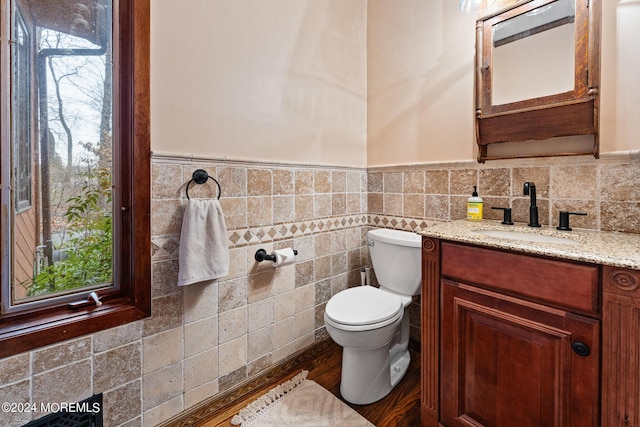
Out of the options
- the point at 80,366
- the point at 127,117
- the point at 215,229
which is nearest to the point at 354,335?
the point at 215,229

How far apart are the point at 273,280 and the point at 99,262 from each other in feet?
2.64

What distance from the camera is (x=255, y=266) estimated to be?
1.56 meters

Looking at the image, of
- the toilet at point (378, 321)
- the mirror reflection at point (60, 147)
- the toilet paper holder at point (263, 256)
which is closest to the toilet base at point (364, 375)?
the toilet at point (378, 321)

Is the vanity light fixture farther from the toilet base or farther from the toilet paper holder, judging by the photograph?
the toilet base

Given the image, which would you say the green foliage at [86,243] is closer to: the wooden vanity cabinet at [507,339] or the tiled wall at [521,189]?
the wooden vanity cabinet at [507,339]

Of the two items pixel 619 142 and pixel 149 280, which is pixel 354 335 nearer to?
pixel 149 280

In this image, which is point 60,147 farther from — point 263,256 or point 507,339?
point 507,339

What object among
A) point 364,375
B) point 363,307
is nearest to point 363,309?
point 363,307

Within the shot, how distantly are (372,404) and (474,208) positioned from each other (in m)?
1.14

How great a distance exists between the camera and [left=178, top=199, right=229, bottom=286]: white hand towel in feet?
4.06

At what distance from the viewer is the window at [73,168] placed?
1001 mm

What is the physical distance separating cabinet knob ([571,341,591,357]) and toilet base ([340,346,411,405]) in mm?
820

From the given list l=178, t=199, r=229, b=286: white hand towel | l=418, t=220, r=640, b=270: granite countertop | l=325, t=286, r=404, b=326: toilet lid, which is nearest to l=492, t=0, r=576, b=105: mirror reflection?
l=418, t=220, r=640, b=270: granite countertop

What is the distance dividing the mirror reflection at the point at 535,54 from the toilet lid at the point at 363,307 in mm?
1191
